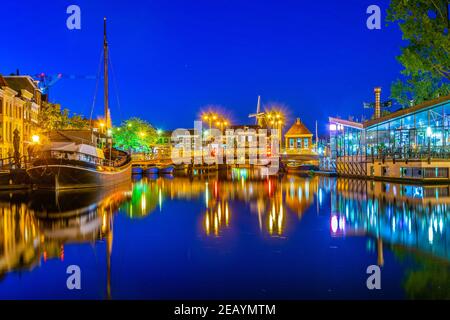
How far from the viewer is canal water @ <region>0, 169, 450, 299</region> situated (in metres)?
9.45

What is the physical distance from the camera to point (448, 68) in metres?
35.2

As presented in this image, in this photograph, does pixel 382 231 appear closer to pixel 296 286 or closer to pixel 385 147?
pixel 296 286

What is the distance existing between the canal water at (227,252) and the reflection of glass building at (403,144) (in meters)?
22.2

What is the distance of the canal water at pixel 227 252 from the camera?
9445mm

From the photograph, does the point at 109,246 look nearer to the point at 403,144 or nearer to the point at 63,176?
the point at 63,176

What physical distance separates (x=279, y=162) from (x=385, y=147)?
3435 centimetres

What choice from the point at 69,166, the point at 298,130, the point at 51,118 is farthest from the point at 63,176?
the point at 298,130

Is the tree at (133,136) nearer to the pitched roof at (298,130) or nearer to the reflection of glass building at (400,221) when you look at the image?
the pitched roof at (298,130)

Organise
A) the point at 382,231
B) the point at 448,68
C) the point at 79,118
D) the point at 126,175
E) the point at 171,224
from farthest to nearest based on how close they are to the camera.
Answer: the point at 79,118 → the point at 126,175 → the point at 448,68 → the point at 171,224 → the point at 382,231

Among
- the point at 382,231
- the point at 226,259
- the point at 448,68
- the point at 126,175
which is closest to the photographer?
the point at 226,259

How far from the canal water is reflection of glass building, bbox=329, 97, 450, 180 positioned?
Result: 2224 centimetres

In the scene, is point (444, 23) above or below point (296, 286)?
above
